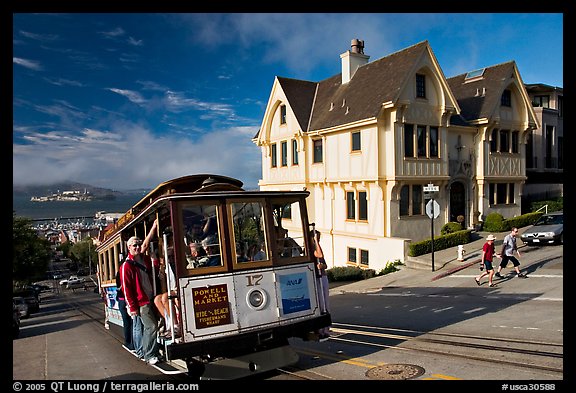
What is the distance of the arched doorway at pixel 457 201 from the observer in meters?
27.5

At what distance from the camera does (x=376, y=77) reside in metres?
26.6

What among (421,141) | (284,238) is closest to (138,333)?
(284,238)

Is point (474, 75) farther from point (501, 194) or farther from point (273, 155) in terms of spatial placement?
point (273, 155)

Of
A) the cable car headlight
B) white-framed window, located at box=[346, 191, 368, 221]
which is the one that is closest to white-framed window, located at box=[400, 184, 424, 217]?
white-framed window, located at box=[346, 191, 368, 221]

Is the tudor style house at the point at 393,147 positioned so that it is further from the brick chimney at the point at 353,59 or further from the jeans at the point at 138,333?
the jeans at the point at 138,333

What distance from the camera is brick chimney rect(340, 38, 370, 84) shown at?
29594 mm

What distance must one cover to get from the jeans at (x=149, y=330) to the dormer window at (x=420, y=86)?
2154 cm

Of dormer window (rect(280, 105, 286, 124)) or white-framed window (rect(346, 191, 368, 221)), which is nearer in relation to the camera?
white-framed window (rect(346, 191, 368, 221))

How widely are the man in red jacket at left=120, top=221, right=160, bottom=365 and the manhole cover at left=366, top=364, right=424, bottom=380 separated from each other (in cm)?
358

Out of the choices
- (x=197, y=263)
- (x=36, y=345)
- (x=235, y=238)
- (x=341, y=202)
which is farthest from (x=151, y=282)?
(x=341, y=202)

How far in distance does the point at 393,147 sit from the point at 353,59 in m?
9.13

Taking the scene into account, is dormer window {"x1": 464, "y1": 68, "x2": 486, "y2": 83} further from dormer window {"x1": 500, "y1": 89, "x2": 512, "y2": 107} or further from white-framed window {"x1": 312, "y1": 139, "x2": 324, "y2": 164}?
white-framed window {"x1": 312, "y1": 139, "x2": 324, "y2": 164}

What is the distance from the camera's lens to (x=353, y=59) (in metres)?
29.8
